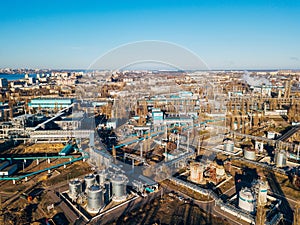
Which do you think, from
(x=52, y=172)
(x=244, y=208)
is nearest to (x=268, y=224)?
(x=244, y=208)

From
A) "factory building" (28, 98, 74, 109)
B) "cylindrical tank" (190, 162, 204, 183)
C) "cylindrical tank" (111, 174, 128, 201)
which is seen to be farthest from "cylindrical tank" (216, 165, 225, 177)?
"factory building" (28, 98, 74, 109)

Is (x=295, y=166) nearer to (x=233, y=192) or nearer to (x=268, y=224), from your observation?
(x=233, y=192)

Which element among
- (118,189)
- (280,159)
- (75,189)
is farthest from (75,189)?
(280,159)

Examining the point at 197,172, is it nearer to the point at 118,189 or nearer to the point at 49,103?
the point at 118,189

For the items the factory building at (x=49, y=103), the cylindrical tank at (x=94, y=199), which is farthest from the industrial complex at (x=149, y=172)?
the factory building at (x=49, y=103)

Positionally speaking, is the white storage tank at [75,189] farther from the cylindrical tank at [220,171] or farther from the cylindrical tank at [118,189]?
the cylindrical tank at [220,171]

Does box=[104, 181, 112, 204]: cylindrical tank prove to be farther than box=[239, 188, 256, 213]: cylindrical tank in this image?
Yes

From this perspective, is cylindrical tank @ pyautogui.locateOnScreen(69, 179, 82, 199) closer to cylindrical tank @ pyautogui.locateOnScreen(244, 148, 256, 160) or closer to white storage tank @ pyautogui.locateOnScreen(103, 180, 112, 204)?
white storage tank @ pyautogui.locateOnScreen(103, 180, 112, 204)

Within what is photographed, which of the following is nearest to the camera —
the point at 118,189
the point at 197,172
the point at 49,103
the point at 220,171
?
the point at 118,189
